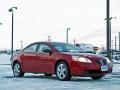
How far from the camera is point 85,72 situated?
14648mm

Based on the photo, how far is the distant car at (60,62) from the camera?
1469cm

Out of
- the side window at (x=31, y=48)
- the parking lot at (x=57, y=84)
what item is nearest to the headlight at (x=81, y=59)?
the parking lot at (x=57, y=84)

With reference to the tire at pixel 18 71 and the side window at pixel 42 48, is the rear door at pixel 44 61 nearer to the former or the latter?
the side window at pixel 42 48

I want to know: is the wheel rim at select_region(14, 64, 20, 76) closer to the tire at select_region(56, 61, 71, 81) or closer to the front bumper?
the tire at select_region(56, 61, 71, 81)

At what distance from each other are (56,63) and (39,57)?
0.96m

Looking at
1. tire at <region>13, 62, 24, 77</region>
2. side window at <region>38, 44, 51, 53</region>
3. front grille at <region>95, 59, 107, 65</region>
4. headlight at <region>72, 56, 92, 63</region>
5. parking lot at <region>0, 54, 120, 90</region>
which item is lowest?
parking lot at <region>0, 54, 120, 90</region>

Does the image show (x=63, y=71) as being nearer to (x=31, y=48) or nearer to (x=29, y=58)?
(x=29, y=58)

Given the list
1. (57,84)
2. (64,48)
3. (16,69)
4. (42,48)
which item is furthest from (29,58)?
(57,84)

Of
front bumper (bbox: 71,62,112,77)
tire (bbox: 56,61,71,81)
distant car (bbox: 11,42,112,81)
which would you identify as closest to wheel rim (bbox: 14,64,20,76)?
distant car (bbox: 11,42,112,81)

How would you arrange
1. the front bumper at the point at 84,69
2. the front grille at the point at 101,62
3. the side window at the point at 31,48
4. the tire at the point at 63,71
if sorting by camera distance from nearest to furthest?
the front bumper at the point at 84,69 → the front grille at the point at 101,62 → the tire at the point at 63,71 → the side window at the point at 31,48

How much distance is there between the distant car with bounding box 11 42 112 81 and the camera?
1469 centimetres

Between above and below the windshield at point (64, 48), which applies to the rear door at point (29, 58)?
below

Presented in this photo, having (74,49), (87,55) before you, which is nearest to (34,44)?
(74,49)

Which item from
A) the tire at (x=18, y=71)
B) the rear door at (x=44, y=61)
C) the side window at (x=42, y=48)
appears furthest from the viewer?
the tire at (x=18, y=71)
